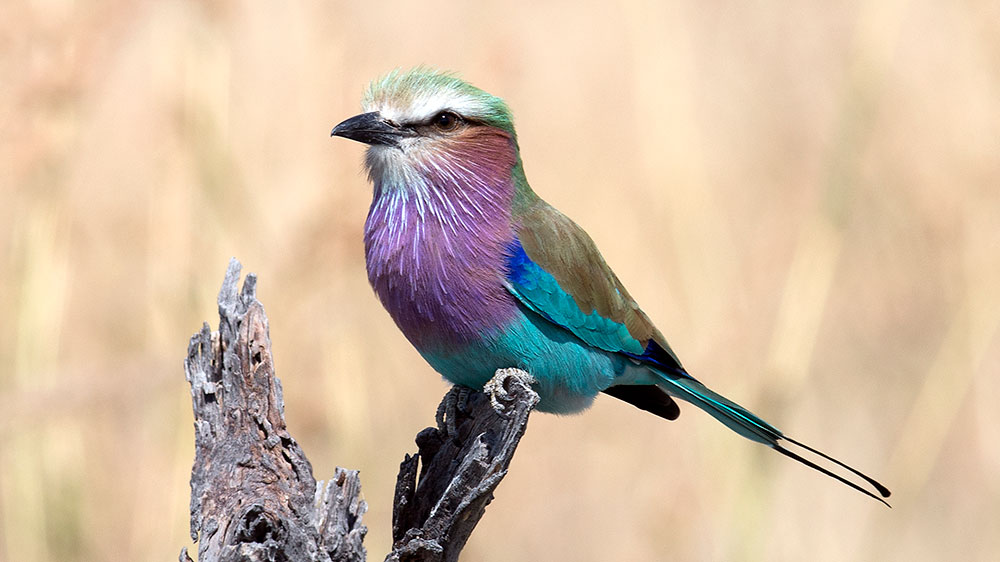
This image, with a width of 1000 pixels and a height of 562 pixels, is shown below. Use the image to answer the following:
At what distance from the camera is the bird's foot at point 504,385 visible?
3.01 metres

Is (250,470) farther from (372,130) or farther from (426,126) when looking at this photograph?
(426,126)

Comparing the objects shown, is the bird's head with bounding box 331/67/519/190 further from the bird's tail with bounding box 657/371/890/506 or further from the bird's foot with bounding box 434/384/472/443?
the bird's tail with bounding box 657/371/890/506

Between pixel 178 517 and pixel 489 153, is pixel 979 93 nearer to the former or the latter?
pixel 489 153

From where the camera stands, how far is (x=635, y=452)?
5.09 metres

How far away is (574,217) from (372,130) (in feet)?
7.94

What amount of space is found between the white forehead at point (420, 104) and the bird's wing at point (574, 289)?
0.38m

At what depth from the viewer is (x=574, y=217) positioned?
18.2 feet

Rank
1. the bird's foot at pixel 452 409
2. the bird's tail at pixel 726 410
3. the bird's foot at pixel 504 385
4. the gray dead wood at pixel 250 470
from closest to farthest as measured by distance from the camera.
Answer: the gray dead wood at pixel 250 470 < the bird's foot at pixel 504 385 < the bird's foot at pixel 452 409 < the bird's tail at pixel 726 410

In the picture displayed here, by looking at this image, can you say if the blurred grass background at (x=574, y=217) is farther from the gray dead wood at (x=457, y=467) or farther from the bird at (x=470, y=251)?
the gray dead wood at (x=457, y=467)

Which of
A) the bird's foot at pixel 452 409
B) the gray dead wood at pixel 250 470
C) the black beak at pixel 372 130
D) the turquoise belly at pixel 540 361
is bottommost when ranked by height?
the gray dead wood at pixel 250 470

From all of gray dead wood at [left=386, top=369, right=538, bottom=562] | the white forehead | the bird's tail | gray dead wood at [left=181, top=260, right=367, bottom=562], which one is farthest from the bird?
gray dead wood at [left=181, top=260, right=367, bottom=562]

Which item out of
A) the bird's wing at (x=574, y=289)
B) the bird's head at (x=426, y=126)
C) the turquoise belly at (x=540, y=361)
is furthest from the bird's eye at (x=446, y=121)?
the turquoise belly at (x=540, y=361)

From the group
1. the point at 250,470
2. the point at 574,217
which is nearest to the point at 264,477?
the point at 250,470

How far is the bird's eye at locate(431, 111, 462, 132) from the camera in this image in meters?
3.32
